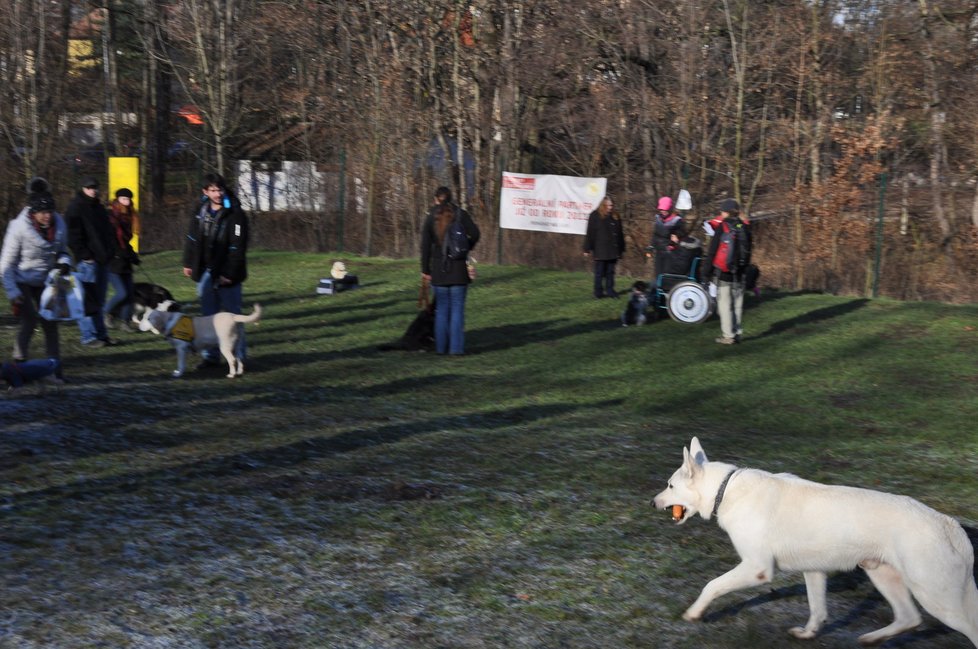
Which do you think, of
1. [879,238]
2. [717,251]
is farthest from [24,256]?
[879,238]

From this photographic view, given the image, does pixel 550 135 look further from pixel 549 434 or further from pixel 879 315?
pixel 549 434

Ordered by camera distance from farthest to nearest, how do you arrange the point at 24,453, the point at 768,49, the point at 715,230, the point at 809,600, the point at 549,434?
the point at 768,49 < the point at 715,230 < the point at 549,434 < the point at 24,453 < the point at 809,600

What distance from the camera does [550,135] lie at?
2612 cm

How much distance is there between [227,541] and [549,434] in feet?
12.3

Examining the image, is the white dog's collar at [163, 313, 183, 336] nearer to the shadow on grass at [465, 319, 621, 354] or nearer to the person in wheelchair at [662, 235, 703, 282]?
the shadow on grass at [465, 319, 621, 354]

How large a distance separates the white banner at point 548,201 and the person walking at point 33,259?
12.7 m

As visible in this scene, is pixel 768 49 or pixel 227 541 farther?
pixel 768 49

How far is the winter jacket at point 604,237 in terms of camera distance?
1720 centimetres

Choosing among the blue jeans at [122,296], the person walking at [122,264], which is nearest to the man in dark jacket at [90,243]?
the person walking at [122,264]

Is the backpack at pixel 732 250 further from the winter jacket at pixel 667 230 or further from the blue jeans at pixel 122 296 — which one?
the blue jeans at pixel 122 296

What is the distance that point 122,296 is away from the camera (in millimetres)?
13242

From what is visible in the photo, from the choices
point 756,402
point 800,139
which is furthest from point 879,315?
point 800,139

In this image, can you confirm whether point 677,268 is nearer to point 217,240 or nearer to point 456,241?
point 456,241

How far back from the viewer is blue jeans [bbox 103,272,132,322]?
43.1ft
